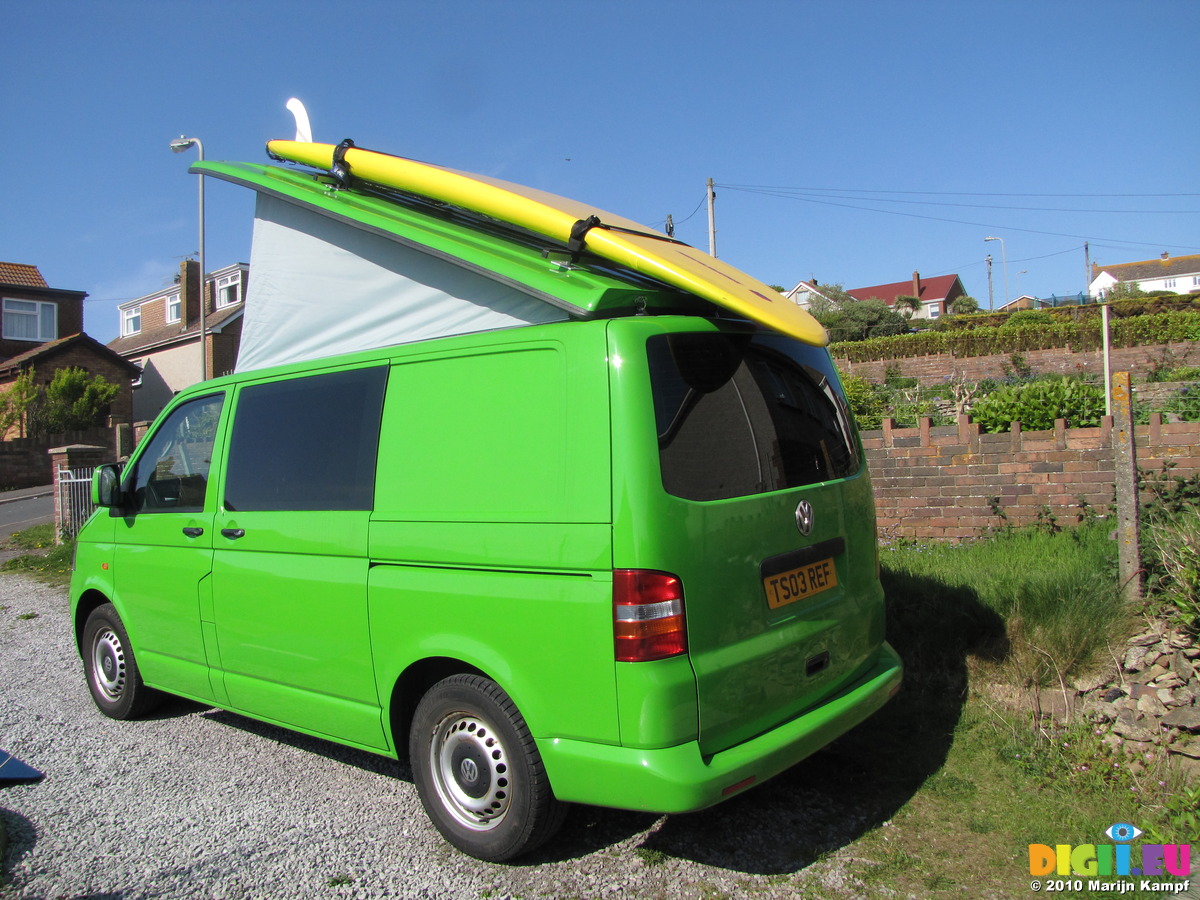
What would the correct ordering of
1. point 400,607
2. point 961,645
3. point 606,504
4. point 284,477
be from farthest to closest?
point 961,645 → point 284,477 → point 400,607 → point 606,504

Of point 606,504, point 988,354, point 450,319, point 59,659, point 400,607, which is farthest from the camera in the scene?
point 988,354

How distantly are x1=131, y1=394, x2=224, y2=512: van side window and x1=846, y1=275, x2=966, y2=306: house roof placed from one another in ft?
238

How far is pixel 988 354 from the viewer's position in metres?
26.8

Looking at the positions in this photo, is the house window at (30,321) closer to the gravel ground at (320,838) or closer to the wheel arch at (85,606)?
the wheel arch at (85,606)

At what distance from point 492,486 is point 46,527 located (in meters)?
14.7

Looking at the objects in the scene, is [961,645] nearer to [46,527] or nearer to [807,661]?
[807,661]

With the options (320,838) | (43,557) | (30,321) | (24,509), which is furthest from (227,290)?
(320,838)

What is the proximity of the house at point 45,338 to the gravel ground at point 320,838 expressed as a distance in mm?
31867

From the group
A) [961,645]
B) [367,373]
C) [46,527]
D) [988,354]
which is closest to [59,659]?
Result: [367,373]

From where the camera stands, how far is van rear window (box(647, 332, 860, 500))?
302 centimetres

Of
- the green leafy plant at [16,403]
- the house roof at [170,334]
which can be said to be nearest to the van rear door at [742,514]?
the green leafy plant at [16,403]

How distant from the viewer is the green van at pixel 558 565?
2.88 metres

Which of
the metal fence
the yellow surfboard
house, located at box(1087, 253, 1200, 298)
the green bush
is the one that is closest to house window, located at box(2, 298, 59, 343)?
the metal fence

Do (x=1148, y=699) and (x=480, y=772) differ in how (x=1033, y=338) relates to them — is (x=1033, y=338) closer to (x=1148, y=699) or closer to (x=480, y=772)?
(x=1148, y=699)
